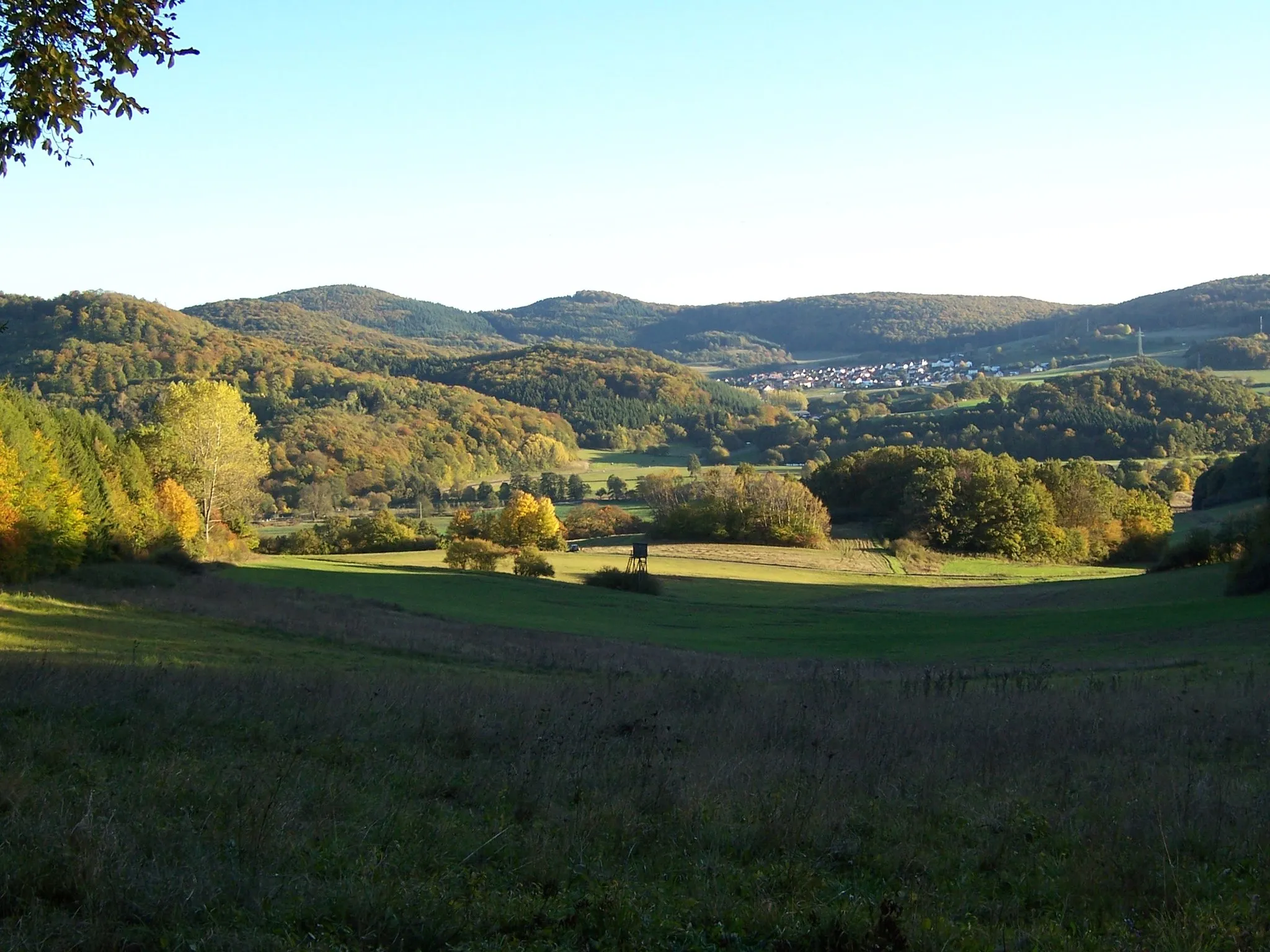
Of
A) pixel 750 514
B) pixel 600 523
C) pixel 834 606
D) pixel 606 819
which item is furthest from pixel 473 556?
pixel 606 819

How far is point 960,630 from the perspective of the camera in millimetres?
40875

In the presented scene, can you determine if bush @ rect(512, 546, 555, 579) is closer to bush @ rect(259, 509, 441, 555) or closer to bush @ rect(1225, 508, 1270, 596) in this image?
bush @ rect(259, 509, 441, 555)

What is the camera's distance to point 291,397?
460 ft

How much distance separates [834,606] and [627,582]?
497 inches

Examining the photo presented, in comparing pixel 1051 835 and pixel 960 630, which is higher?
pixel 1051 835

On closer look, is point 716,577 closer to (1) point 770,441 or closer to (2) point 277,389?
(2) point 277,389

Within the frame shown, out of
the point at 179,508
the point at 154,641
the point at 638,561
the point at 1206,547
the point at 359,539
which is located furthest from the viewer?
the point at 359,539

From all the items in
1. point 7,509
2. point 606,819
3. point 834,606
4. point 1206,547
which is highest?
point 606,819

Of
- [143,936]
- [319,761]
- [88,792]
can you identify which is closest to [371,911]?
[143,936]

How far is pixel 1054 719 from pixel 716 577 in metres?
57.8

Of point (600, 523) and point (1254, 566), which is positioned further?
point (600, 523)

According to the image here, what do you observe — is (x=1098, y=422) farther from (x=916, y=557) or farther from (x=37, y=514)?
(x=37, y=514)

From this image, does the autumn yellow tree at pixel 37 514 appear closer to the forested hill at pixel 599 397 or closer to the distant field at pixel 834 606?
the distant field at pixel 834 606

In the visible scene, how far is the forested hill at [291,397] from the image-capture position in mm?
116562
